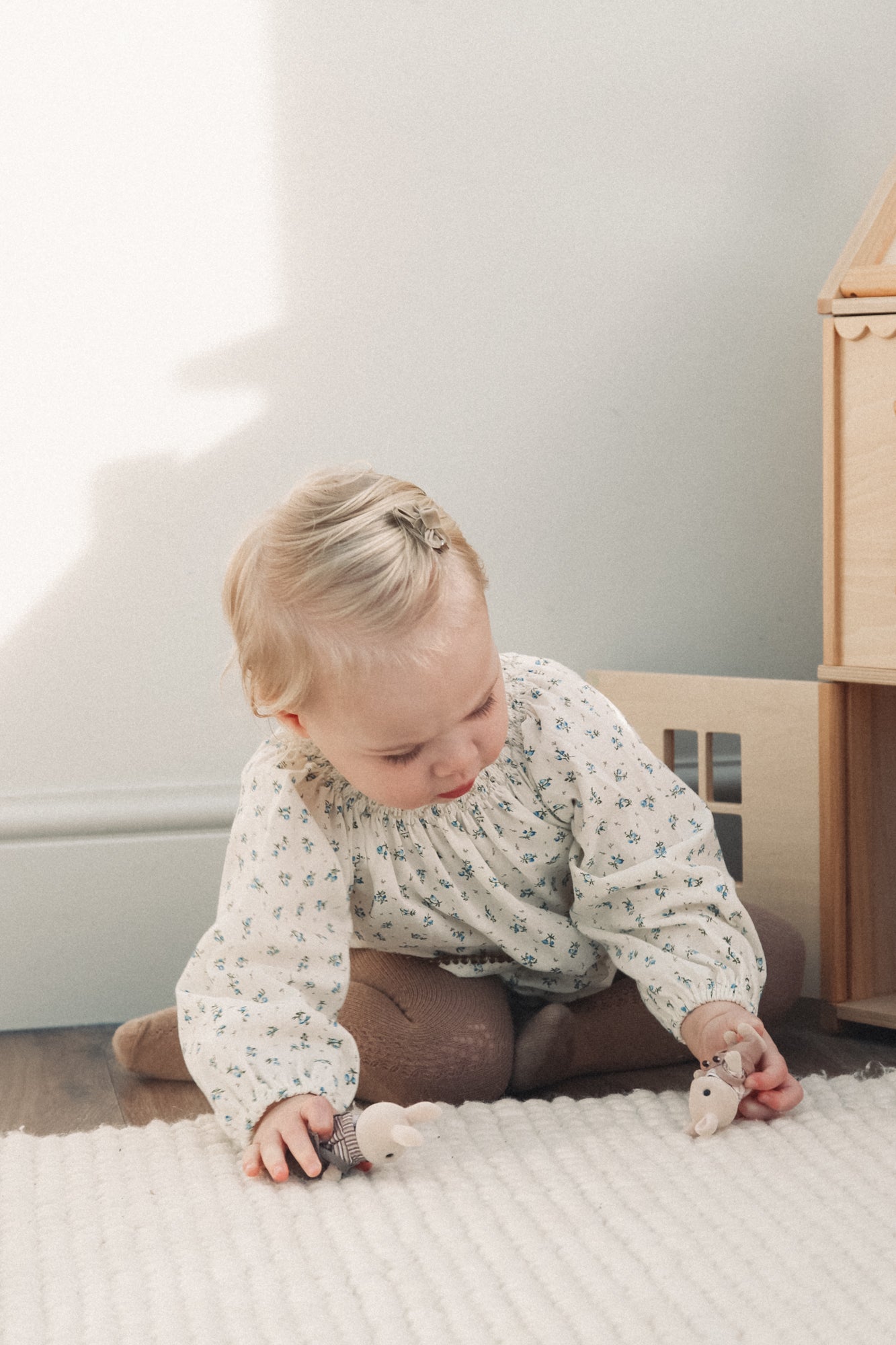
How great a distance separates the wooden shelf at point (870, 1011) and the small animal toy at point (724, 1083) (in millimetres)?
246

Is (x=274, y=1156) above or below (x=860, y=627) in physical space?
below

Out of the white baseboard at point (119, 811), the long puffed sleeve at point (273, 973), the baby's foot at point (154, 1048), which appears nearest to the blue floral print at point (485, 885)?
the long puffed sleeve at point (273, 973)

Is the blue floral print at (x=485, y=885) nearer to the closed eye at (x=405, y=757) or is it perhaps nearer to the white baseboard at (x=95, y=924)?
the closed eye at (x=405, y=757)

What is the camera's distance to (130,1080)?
1019 millimetres

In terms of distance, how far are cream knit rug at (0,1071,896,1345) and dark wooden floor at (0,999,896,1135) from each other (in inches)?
3.1

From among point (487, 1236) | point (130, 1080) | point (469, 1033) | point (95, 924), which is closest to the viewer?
point (487, 1236)

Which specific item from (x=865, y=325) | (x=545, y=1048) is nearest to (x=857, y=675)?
(x=865, y=325)

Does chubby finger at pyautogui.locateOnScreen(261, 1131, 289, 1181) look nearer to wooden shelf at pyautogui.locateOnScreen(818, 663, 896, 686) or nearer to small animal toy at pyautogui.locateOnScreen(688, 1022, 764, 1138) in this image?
small animal toy at pyautogui.locateOnScreen(688, 1022, 764, 1138)

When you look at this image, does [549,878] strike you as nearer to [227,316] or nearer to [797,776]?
[797,776]

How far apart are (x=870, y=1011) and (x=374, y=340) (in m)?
0.73

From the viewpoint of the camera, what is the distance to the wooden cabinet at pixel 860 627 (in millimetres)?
998

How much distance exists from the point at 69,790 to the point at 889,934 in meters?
0.71

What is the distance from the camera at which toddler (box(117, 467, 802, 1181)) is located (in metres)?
0.77

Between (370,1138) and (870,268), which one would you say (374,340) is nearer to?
(870,268)
